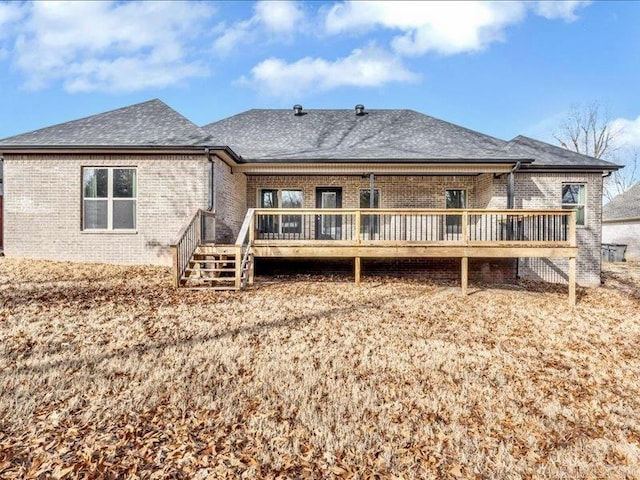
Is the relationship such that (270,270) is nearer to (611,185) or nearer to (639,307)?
(639,307)

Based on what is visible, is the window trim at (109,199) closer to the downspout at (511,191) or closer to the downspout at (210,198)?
the downspout at (210,198)

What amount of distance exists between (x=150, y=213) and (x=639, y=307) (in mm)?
12041

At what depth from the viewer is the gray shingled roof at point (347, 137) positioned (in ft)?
36.2

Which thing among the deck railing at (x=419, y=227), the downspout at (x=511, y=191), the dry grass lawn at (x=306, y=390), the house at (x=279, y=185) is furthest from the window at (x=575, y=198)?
the dry grass lawn at (x=306, y=390)

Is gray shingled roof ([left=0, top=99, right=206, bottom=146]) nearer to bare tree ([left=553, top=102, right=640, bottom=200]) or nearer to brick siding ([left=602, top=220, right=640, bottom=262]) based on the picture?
brick siding ([left=602, top=220, right=640, bottom=262])

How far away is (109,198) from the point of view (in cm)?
1018

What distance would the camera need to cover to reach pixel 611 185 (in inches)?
1519

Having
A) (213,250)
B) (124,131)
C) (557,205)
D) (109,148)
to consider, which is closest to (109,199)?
(109,148)

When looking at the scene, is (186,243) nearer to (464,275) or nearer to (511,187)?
(464,275)

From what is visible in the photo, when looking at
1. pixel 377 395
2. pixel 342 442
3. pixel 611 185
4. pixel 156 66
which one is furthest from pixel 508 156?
pixel 611 185

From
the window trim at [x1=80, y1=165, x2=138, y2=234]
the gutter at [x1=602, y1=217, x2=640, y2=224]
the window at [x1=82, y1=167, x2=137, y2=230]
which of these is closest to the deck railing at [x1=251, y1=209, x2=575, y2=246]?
the window trim at [x1=80, y1=165, x2=138, y2=234]

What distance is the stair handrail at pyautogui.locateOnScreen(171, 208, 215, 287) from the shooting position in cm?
773

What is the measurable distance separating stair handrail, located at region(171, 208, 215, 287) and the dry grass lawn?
36.9 inches

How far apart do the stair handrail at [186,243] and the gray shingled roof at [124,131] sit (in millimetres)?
2369
